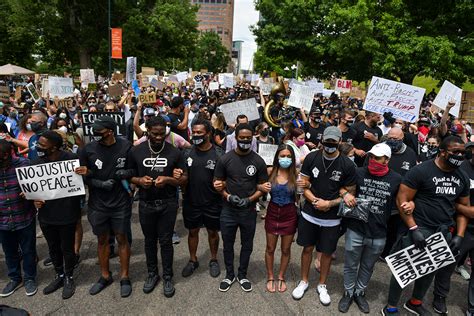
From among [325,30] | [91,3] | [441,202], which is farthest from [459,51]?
[91,3]

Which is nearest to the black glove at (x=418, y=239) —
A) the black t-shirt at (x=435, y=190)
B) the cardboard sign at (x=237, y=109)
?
the black t-shirt at (x=435, y=190)

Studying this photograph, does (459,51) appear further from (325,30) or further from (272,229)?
(272,229)

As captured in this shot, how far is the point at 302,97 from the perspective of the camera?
949 cm

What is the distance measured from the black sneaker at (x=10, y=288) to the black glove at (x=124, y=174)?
2049 mm

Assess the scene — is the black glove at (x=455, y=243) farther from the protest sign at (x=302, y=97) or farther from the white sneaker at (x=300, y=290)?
the protest sign at (x=302, y=97)

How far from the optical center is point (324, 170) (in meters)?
4.15

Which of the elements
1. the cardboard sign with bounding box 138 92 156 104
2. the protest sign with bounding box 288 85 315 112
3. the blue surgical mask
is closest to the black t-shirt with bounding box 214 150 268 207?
the blue surgical mask

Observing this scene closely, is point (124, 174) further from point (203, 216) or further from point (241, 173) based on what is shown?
point (241, 173)

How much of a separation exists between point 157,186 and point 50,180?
1.28 metres

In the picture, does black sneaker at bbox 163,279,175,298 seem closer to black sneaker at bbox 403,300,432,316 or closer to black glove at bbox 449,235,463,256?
black sneaker at bbox 403,300,432,316

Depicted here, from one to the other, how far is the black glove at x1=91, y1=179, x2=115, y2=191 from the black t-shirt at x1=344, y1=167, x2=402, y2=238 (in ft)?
9.76

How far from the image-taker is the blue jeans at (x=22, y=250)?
14.3 feet

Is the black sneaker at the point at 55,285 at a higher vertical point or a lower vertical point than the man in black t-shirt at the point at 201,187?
lower

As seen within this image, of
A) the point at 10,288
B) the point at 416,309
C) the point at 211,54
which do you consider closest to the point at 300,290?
the point at 416,309
